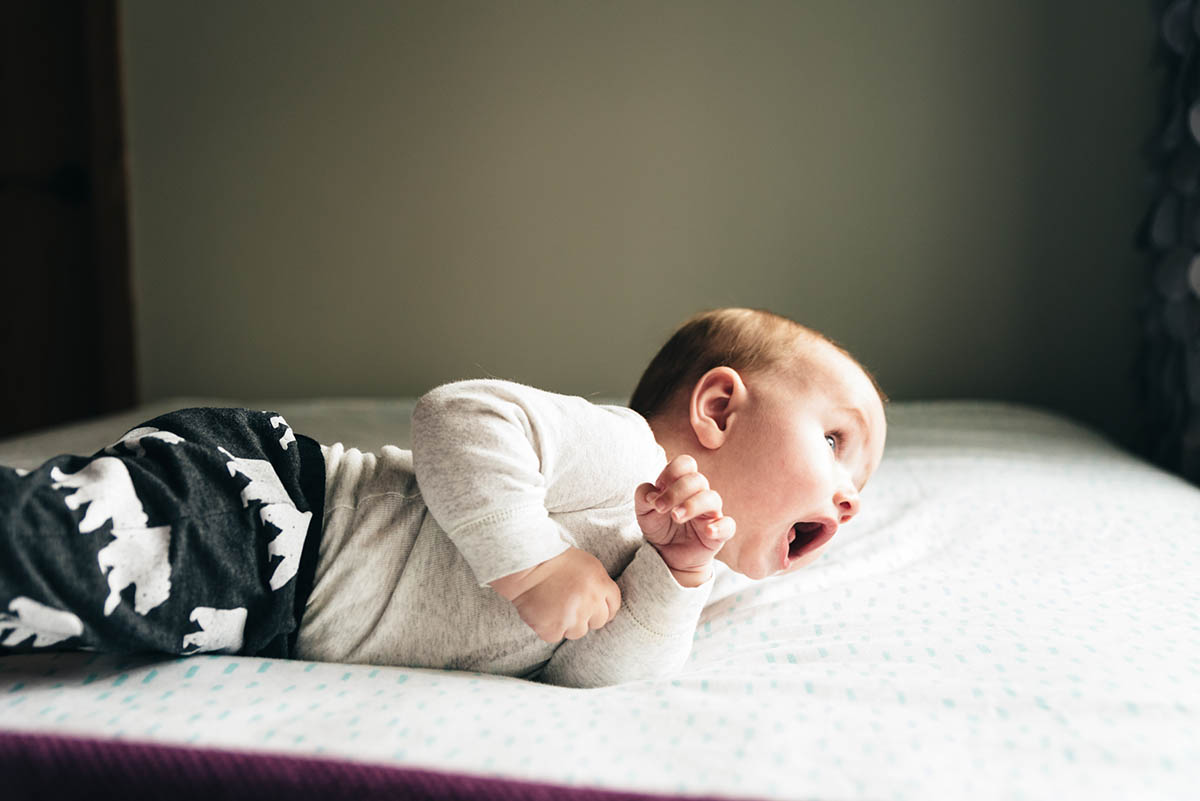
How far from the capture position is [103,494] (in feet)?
2.13

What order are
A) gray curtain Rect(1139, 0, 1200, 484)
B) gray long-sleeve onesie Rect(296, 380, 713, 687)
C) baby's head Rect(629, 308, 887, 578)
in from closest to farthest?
gray long-sleeve onesie Rect(296, 380, 713, 687) < baby's head Rect(629, 308, 887, 578) < gray curtain Rect(1139, 0, 1200, 484)

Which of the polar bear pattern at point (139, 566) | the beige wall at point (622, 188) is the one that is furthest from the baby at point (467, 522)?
the beige wall at point (622, 188)

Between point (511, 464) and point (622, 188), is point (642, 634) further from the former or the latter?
point (622, 188)

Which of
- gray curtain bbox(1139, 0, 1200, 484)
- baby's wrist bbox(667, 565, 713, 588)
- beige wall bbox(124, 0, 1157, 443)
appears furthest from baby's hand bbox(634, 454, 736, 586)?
beige wall bbox(124, 0, 1157, 443)

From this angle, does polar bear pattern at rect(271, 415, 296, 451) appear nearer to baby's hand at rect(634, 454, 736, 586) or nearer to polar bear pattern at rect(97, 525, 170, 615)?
polar bear pattern at rect(97, 525, 170, 615)

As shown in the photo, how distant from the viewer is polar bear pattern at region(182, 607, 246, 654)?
0.68m

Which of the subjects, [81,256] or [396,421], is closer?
[396,421]

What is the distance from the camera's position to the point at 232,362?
248 cm

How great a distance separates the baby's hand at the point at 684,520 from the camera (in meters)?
0.67

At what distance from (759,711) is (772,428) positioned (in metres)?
0.29

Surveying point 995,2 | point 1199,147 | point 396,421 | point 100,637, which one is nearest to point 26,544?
point 100,637

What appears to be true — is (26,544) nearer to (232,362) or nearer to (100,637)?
(100,637)

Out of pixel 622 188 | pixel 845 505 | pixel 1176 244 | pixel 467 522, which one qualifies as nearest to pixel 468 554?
pixel 467 522

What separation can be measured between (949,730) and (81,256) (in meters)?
2.68
